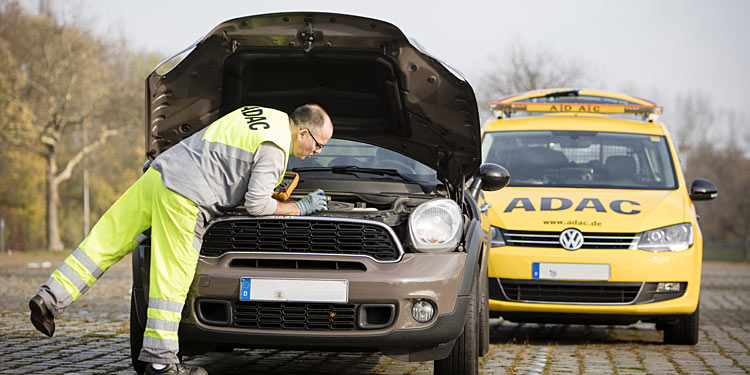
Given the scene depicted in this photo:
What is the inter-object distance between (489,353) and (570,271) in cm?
96

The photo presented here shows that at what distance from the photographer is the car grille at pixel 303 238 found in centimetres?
480

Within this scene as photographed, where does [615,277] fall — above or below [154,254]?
below

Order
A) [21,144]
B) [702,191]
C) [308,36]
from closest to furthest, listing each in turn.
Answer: [308,36], [702,191], [21,144]

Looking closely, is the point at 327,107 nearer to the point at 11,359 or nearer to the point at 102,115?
the point at 11,359

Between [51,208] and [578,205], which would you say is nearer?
[578,205]

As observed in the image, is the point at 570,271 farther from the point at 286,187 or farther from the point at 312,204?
the point at 312,204

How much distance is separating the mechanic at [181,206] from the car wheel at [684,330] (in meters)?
3.95

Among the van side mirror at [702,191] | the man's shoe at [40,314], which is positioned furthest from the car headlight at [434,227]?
the van side mirror at [702,191]

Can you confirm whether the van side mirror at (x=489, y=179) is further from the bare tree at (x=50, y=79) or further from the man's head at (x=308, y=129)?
the bare tree at (x=50, y=79)

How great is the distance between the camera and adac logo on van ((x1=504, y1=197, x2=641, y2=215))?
7672mm

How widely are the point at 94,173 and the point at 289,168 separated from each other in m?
52.0

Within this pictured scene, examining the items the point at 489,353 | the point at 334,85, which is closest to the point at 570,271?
the point at 489,353

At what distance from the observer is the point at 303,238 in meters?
4.83

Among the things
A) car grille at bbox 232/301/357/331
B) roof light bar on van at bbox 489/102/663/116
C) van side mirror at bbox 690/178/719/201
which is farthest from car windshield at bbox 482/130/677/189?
car grille at bbox 232/301/357/331
